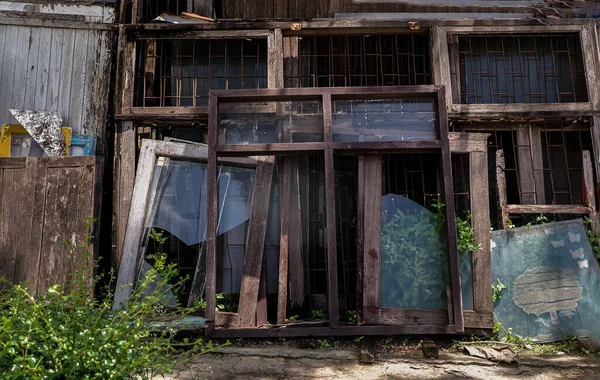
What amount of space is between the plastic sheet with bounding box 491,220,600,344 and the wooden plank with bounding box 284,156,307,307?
6.06 ft

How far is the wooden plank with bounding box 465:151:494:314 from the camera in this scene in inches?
173

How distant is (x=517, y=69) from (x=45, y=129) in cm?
524

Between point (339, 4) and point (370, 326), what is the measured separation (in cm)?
363

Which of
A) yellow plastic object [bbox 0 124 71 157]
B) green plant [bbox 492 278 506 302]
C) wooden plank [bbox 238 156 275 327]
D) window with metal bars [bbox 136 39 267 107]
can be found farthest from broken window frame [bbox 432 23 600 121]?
yellow plastic object [bbox 0 124 71 157]

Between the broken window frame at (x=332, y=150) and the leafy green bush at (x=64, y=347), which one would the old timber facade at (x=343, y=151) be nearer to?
the broken window frame at (x=332, y=150)

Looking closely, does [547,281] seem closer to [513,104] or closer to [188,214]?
[513,104]

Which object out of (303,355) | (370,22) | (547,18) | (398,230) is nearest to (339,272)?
(398,230)

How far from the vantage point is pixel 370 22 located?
17.6 feet

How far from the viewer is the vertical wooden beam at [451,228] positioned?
14.0ft

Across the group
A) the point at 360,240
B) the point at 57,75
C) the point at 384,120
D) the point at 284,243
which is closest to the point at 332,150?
the point at 384,120

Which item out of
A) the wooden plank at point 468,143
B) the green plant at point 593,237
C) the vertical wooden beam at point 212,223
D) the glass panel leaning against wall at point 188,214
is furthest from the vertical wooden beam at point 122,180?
the green plant at point 593,237

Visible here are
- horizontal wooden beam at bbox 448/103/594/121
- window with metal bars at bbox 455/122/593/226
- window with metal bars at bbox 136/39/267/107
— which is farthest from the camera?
window with metal bars at bbox 136/39/267/107

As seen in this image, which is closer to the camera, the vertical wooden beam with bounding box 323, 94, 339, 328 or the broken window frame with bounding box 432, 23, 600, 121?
the vertical wooden beam with bounding box 323, 94, 339, 328

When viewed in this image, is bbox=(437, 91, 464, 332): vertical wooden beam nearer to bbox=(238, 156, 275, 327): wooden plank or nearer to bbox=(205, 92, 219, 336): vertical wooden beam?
bbox=(238, 156, 275, 327): wooden plank
